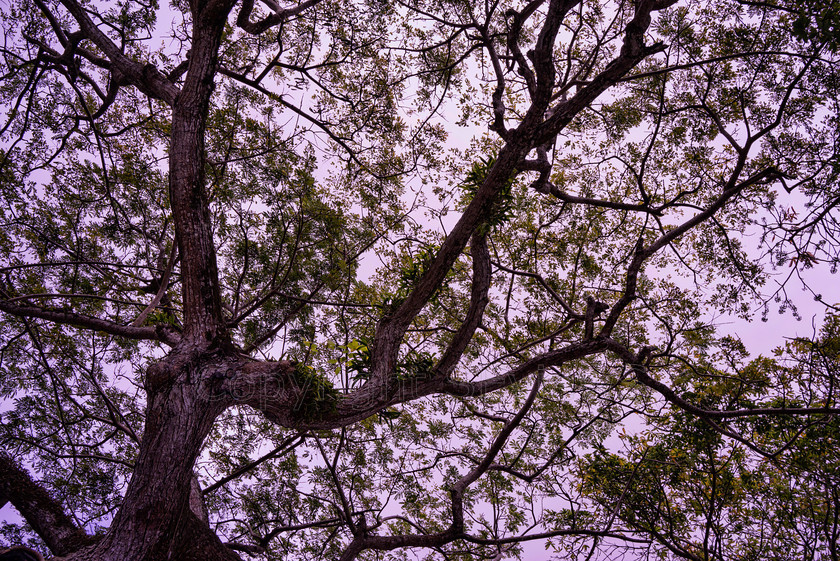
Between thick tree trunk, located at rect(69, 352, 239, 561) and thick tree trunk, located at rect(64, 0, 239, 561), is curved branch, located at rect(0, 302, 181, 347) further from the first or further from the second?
thick tree trunk, located at rect(69, 352, 239, 561)

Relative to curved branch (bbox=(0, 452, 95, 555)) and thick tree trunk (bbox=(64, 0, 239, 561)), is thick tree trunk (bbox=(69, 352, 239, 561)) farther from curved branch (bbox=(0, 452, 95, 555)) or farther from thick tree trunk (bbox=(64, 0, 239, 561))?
curved branch (bbox=(0, 452, 95, 555))

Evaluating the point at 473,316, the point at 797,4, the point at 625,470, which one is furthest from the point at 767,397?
the point at 797,4

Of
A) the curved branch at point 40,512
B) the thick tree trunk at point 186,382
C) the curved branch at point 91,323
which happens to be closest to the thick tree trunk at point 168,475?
the thick tree trunk at point 186,382

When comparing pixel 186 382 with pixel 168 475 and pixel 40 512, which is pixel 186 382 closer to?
pixel 168 475

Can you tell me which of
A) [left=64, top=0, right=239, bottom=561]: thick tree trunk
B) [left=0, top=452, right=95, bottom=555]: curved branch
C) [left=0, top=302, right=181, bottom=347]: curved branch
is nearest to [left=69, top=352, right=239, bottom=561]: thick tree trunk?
[left=64, top=0, right=239, bottom=561]: thick tree trunk

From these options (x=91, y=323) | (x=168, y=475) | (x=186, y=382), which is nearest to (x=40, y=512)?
(x=91, y=323)

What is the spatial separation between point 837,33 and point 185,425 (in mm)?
5625

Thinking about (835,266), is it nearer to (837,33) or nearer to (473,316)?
(837,33)

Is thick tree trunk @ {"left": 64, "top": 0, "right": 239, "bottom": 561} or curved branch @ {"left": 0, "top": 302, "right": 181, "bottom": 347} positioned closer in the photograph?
thick tree trunk @ {"left": 64, "top": 0, "right": 239, "bottom": 561}

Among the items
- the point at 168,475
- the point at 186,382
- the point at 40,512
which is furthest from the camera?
the point at 40,512

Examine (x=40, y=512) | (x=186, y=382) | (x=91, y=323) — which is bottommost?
(x=40, y=512)

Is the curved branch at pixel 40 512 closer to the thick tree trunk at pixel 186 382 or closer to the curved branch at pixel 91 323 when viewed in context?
the thick tree trunk at pixel 186 382

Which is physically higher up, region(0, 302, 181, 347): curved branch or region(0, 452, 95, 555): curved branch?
region(0, 302, 181, 347): curved branch

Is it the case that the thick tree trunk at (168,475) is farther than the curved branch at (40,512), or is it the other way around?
the curved branch at (40,512)
